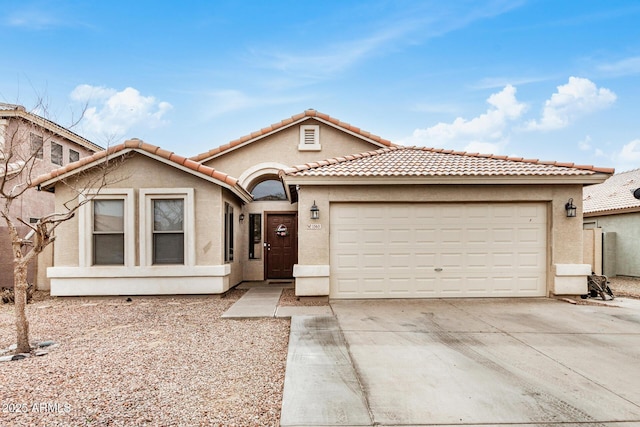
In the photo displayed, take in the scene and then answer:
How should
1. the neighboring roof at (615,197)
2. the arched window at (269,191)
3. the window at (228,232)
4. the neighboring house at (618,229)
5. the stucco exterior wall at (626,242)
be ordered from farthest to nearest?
1. the neighboring roof at (615,197)
2. the neighboring house at (618,229)
3. the stucco exterior wall at (626,242)
4. the arched window at (269,191)
5. the window at (228,232)

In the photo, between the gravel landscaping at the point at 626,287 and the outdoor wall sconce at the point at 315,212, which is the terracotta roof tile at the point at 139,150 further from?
the gravel landscaping at the point at 626,287

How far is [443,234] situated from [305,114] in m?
6.57

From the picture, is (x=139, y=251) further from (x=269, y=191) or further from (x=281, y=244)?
(x=269, y=191)

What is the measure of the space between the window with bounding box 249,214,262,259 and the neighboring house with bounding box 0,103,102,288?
5.73m

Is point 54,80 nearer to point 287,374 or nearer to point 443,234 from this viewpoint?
point 287,374

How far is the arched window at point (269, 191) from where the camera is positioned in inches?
499

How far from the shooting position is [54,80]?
766cm

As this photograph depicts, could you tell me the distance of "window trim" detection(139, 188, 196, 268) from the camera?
8.81 metres

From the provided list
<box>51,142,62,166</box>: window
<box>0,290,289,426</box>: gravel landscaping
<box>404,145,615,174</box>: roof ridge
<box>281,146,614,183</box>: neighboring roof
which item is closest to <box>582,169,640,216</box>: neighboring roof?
<box>404,145,615,174</box>: roof ridge

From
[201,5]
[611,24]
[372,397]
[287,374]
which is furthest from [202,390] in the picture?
[611,24]

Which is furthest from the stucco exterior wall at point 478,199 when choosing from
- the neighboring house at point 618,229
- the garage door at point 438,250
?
the neighboring house at point 618,229

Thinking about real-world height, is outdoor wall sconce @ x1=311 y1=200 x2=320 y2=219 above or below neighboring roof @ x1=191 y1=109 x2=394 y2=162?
below

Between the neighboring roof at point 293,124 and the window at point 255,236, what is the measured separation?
251 cm

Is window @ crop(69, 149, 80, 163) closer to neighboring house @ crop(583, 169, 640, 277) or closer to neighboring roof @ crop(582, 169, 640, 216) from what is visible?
neighboring house @ crop(583, 169, 640, 277)
